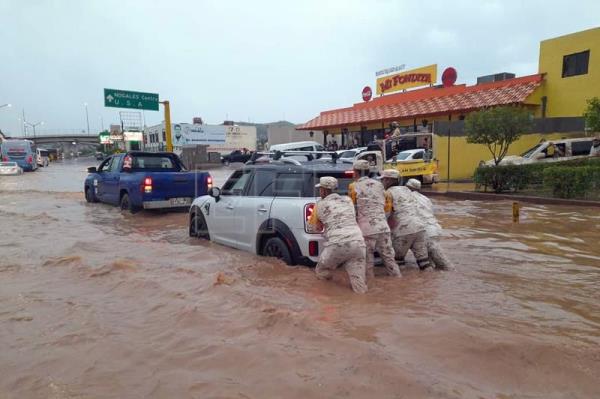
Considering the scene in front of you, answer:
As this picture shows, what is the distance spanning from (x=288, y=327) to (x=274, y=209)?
1986 millimetres

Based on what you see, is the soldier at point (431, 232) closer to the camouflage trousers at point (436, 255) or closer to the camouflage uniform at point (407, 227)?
the camouflage trousers at point (436, 255)

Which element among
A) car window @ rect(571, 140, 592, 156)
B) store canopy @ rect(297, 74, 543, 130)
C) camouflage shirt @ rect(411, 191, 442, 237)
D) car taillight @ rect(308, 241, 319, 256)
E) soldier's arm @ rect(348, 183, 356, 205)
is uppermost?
store canopy @ rect(297, 74, 543, 130)

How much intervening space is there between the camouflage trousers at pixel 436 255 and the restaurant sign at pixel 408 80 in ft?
85.5

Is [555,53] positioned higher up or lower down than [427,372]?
higher up

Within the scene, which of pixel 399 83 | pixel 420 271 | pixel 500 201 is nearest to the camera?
pixel 420 271

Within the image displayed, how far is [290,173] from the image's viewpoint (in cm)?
579

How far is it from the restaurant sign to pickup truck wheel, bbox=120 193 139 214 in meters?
23.7

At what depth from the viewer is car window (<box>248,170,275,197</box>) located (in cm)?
608

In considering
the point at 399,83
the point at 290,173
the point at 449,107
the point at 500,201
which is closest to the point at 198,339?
the point at 290,173

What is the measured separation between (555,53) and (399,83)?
11379mm

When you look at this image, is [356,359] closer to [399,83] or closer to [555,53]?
[555,53]

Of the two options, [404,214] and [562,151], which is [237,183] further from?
[562,151]

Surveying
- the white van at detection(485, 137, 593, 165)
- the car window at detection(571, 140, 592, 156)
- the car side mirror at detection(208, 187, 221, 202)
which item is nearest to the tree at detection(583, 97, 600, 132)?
the white van at detection(485, 137, 593, 165)

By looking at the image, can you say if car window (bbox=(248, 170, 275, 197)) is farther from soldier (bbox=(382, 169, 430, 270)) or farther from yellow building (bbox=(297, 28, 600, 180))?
yellow building (bbox=(297, 28, 600, 180))
